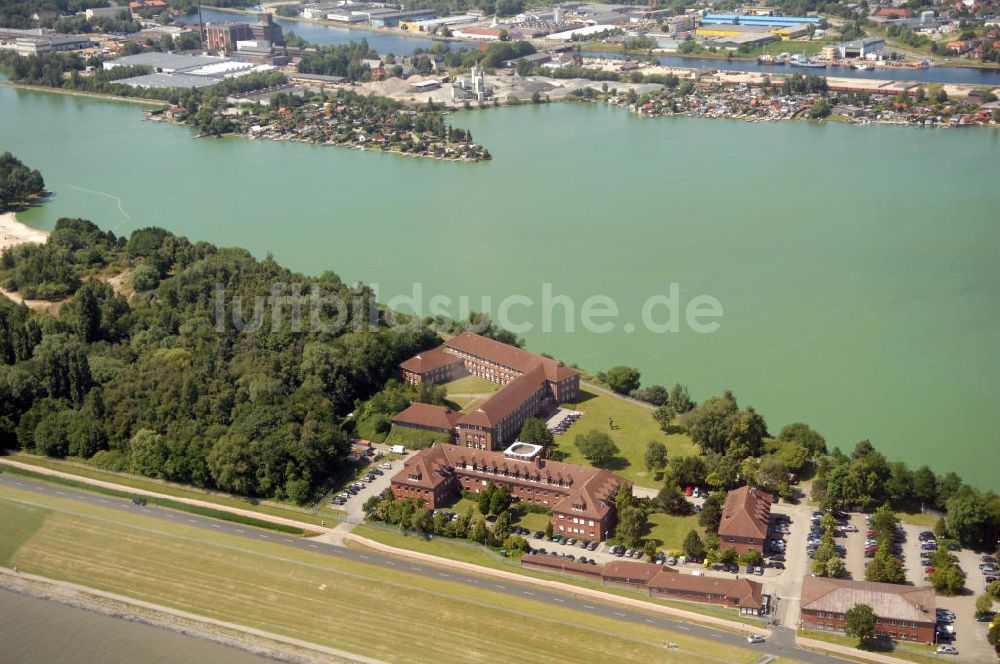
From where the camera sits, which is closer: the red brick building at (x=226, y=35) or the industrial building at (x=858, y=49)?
the industrial building at (x=858, y=49)

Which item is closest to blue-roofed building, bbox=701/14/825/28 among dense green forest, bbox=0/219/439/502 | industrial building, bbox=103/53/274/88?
industrial building, bbox=103/53/274/88

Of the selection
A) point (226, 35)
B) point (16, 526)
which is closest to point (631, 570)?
point (16, 526)

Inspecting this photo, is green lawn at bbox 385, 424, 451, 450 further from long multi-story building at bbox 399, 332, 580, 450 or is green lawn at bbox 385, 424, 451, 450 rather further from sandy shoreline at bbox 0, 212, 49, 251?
sandy shoreline at bbox 0, 212, 49, 251

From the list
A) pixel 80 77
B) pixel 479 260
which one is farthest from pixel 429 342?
pixel 80 77

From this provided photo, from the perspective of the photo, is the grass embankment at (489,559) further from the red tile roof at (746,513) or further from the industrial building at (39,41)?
the industrial building at (39,41)

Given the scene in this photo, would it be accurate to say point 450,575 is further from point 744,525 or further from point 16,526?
point 16,526

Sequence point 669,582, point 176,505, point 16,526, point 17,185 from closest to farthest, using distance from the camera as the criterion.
A: point 669,582 < point 16,526 < point 176,505 < point 17,185

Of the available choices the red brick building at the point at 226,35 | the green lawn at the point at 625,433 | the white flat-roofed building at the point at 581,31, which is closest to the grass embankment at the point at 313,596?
the green lawn at the point at 625,433
